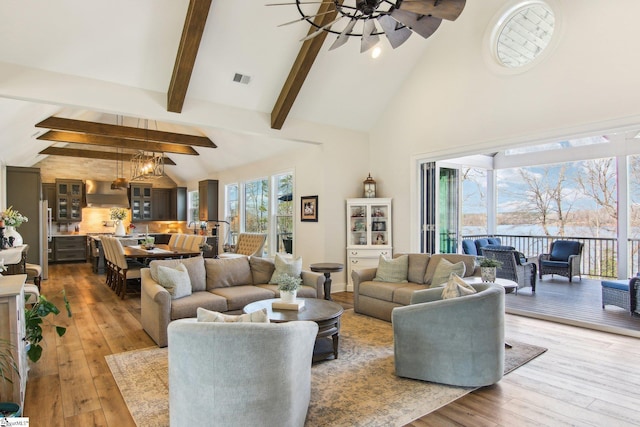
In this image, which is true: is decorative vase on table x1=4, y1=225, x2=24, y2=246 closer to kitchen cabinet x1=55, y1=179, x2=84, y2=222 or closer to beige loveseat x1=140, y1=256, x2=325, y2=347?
beige loveseat x1=140, y1=256, x2=325, y2=347

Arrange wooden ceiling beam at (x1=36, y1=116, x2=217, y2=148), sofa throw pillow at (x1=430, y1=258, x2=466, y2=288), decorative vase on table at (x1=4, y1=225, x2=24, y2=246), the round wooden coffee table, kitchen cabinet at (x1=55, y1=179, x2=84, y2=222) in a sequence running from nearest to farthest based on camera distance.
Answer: the round wooden coffee table < sofa throw pillow at (x1=430, y1=258, x2=466, y2=288) < decorative vase on table at (x1=4, y1=225, x2=24, y2=246) < wooden ceiling beam at (x1=36, y1=116, x2=217, y2=148) < kitchen cabinet at (x1=55, y1=179, x2=84, y2=222)

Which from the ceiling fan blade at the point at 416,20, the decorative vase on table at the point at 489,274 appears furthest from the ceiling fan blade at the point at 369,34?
the decorative vase on table at the point at 489,274

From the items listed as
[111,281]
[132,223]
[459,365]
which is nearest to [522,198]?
[459,365]

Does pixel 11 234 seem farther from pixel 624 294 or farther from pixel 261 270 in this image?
pixel 624 294

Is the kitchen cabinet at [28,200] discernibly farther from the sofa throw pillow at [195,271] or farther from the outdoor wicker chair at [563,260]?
the outdoor wicker chair at [563,260]

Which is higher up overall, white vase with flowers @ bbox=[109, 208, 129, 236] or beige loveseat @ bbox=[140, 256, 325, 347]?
white vase with flowers @ bbox=[109, 208, 129, 236]

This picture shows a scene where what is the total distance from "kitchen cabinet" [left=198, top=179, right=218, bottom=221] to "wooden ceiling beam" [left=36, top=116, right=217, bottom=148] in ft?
5.45

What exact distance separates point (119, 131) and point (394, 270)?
612cm

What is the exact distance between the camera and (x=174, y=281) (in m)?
4.13

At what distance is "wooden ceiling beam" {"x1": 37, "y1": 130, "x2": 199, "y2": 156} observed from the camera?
7805 mm

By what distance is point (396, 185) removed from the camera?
6555 mm

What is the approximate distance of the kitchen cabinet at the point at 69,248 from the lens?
407 inches

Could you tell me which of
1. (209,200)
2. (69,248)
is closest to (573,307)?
(209,200)

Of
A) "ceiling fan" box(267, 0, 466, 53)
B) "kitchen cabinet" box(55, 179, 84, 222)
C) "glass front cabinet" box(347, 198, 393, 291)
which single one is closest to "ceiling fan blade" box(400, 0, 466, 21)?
"ceiling fan" box(267, 0, 466, 53)
